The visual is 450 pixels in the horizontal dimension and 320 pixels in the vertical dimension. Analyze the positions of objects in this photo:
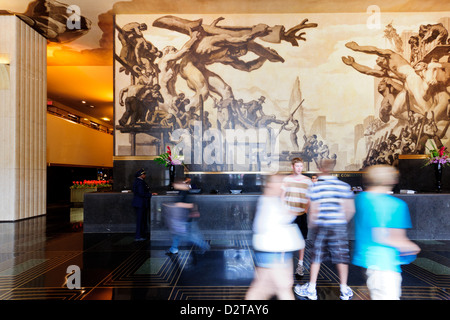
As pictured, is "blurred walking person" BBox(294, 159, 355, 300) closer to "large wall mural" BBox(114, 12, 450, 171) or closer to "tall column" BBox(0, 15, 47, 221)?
"large wall mural" BBox(114, 12, 450, 171)

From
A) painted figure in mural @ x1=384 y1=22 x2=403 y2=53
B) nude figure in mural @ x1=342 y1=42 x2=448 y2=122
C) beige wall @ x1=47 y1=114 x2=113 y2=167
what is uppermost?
painted figure in mural @ x1=384 y1=22 x2=403 y2=53

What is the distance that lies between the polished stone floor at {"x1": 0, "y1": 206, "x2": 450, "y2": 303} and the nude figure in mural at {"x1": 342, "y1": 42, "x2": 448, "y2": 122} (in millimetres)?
5168

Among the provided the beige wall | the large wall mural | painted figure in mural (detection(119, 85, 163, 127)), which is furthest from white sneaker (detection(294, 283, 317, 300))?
the beige wall

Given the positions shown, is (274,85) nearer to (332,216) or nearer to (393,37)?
(393,37)

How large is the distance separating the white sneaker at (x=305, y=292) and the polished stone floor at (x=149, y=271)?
0.17 meters

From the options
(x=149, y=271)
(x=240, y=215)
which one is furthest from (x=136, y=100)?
(x=149, y=271)

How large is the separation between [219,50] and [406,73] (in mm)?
6544

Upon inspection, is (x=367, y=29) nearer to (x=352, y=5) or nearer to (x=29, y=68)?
(x=352, y=5)

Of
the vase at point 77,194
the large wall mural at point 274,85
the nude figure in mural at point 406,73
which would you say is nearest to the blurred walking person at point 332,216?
the large wall mural at point 274,85

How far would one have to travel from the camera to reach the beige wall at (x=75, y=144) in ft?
46.2

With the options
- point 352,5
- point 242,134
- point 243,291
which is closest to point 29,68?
point 242,134

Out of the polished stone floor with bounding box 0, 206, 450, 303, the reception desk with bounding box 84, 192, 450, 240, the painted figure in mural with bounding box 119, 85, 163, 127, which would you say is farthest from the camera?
the painted figure in mural with bounding box 119, 85, 163, 127

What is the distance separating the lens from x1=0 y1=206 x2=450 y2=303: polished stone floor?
357 centimetres

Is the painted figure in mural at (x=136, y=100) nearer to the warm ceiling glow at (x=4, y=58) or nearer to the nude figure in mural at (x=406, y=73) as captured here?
the warm ceiling glow at (x=4, y=58)
